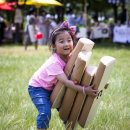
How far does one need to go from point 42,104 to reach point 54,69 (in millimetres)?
375

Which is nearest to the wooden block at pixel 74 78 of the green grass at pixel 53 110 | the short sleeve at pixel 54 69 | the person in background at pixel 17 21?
the short sleeve at pixel 54 69

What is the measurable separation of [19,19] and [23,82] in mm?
19882

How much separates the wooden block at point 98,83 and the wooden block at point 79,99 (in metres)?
0.04

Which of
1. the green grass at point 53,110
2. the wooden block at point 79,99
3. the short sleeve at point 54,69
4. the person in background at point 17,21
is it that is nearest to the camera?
the wooden block at point 79,99

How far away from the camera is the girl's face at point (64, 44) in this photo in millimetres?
4500

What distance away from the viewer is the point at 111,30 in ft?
105

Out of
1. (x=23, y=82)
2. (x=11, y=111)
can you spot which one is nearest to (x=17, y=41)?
(x=23, y=82)

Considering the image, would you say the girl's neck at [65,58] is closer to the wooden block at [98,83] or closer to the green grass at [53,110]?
the wooden block at [98,83]

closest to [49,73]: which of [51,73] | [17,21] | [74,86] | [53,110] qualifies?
[51,73]

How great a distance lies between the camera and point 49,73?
4.48 metres

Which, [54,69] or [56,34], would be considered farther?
[56,34]

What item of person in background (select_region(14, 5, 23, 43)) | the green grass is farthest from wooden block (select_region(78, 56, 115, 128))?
person in background (select_region(14, 5, 23, 43))

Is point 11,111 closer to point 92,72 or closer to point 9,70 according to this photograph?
point 92,72

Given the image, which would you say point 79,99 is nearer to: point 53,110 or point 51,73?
point 51,73
